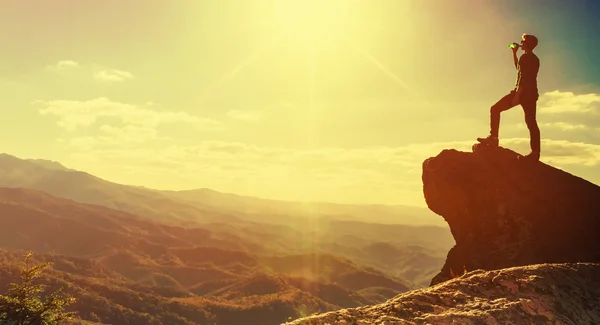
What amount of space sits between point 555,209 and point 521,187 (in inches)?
49.7

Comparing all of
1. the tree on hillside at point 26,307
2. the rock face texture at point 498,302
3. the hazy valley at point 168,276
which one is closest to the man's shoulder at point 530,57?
the rock face texture at point 498,302

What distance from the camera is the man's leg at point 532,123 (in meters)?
14.1

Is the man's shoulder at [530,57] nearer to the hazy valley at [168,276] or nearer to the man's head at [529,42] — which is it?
the man's head at [529,42]

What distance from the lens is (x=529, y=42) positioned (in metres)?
13.9

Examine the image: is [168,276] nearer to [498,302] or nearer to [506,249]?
[506,249]

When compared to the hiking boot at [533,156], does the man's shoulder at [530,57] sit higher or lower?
higher

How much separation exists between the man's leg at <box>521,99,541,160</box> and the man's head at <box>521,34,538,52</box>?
1.72 m

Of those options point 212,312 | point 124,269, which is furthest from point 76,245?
point 212,312

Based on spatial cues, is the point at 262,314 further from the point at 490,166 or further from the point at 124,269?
the point at 490,166

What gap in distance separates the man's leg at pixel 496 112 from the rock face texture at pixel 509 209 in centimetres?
45

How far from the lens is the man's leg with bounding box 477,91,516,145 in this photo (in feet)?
49.2

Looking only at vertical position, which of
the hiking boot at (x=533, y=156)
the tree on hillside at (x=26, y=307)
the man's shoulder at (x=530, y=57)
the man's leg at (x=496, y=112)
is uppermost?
the man's shoulder at (x=530, y=57)

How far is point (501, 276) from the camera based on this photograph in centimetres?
775

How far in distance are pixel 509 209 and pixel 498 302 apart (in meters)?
8.43
